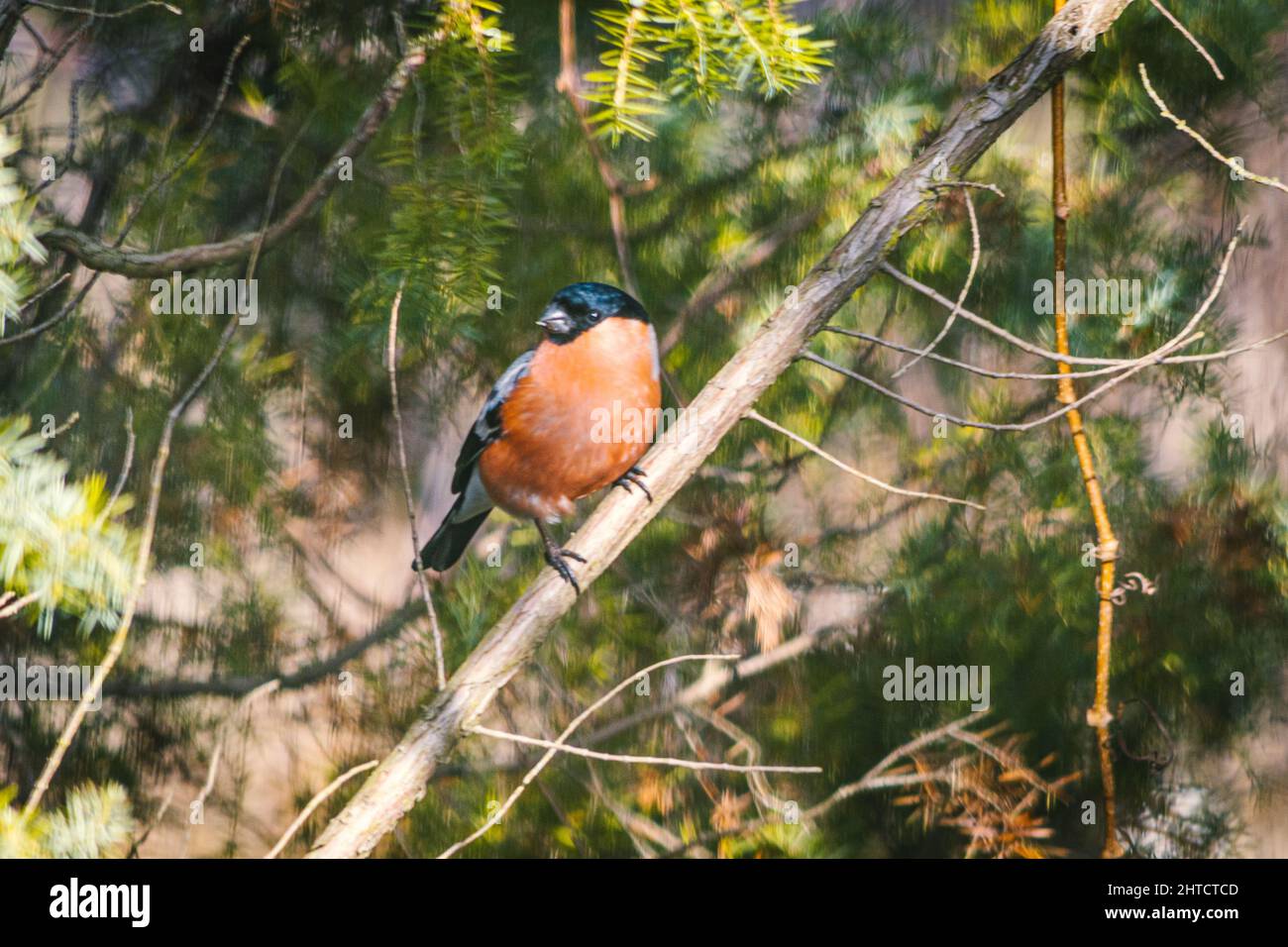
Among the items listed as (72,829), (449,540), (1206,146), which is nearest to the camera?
(72,829)

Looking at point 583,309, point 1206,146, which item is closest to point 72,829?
point 583,309

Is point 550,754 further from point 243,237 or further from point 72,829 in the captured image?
point 243,237

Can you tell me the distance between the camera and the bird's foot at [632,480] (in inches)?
34.0

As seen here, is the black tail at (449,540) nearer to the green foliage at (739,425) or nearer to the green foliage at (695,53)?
the green foliage at (739,425)

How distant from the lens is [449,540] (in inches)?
38.2

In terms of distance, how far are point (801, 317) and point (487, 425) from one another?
309mm

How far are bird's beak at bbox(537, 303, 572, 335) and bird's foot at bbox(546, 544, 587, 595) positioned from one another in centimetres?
19

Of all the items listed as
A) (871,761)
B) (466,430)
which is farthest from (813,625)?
(466,430)

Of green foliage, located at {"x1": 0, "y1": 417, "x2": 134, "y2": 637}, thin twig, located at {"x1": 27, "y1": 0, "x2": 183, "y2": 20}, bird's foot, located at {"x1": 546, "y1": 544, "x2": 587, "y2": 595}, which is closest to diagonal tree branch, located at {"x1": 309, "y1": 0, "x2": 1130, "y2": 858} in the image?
bird's foot, located at {"x1": 546, "y1": 544, "x2": 587, "y2": 595}

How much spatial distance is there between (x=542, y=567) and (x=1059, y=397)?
18.7 inches

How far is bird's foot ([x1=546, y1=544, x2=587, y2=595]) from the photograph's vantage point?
2.82 feet

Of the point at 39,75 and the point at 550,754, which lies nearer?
the point at 550,754

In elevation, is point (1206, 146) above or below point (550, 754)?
above
